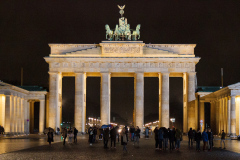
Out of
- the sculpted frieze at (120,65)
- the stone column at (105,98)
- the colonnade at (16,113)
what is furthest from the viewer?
the sculpted frieze at (120,65)

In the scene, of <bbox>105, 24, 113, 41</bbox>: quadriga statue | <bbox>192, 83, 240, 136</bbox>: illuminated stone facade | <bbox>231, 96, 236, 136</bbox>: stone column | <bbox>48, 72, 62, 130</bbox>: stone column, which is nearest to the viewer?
<bbox>231, 96, 236, 136</bbox>: stone column

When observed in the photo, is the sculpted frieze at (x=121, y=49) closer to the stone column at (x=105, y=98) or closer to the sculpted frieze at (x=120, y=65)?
the sculpted frieze at (x=120, y=65)

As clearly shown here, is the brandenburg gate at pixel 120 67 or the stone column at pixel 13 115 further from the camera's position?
the brandenburg gate at pixel 120 67

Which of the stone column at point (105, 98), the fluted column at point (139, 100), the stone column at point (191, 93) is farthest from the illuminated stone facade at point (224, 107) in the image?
the stone column at point (105, 98)

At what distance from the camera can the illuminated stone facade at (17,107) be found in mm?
67438

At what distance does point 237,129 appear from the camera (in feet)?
208

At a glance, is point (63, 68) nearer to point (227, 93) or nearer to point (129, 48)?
point (129, 48)

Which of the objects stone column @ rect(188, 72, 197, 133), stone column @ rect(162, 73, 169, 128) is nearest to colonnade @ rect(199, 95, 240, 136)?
stone column @ rect(188, 72, 197, 133)

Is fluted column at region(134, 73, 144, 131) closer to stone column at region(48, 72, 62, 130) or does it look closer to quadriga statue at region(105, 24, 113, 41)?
quadriga statue at region(105, 24, 113, 41)

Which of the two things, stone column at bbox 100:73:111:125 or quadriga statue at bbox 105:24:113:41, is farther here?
quadriga statue at bbox 105:24:113:41

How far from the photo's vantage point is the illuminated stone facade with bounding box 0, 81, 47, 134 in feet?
221

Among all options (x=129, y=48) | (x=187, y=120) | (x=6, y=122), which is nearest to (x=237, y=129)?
(x=187, y=120)

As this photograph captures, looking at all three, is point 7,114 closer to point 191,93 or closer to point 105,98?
point 105,98

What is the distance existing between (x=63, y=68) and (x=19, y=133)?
582 inches
